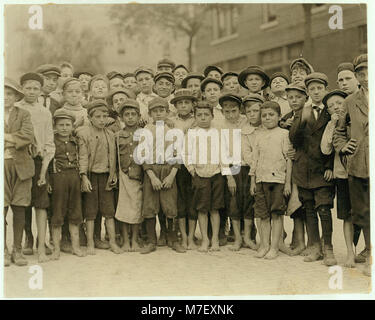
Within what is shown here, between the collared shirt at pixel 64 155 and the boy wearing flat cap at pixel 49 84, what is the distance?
0.39 metres

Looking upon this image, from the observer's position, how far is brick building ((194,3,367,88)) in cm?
497

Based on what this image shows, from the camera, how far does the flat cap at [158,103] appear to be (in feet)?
A: 16.1

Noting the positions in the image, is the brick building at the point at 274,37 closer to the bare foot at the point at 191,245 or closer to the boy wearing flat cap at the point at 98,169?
the boy wearing flat cap at the point at 98,169

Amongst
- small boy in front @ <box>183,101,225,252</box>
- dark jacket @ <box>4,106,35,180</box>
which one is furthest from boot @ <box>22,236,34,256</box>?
small boy in front @ <box>183,101,225,252</box>

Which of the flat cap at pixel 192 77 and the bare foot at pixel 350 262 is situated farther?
the flat cap at pixel 192 77

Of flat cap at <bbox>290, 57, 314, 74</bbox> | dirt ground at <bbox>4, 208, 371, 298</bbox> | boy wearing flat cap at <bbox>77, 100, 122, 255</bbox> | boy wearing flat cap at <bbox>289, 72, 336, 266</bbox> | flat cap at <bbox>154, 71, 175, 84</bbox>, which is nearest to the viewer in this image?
dirt ground at <bbox>4, 208, 371, 298</bbox>

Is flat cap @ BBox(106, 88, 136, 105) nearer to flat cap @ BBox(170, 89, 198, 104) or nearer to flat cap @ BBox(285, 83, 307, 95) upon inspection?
flat cap @ BBox(170, 89, 198, 104)

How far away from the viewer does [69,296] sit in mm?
4527

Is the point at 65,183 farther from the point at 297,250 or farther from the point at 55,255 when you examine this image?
the point at 297,250

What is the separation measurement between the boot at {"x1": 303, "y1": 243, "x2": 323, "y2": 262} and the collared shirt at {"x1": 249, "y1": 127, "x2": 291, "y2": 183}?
2.38 feet

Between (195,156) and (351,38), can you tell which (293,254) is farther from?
(351,38)

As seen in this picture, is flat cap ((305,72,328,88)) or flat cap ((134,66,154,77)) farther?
flat cap ((134,66,154,77))

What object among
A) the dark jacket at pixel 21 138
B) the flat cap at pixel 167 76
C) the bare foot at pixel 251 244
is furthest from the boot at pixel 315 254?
the dark jacket at pixel 21 138
